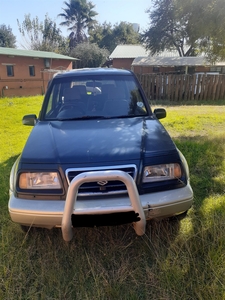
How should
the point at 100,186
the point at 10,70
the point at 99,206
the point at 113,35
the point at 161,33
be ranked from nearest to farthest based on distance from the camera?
the point at 99,206, the point at 100,186, the point at 10,70, the point at 161,33, the point at 113,35

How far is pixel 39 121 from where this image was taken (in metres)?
3.14

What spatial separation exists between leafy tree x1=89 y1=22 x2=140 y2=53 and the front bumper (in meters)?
47.2

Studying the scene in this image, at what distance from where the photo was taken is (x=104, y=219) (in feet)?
6.35

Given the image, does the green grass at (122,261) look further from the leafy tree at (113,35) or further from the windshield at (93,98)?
the leafy tree at (113,35)

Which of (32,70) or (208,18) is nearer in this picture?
(208,18)

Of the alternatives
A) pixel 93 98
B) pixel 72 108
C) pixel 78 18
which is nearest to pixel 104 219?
pixel 72 108

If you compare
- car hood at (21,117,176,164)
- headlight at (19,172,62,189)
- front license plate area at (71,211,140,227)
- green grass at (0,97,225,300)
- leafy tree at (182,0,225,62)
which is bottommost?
green grass at (0,97,225,300)

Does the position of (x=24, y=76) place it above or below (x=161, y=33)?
below

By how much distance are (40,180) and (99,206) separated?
0.60 meters

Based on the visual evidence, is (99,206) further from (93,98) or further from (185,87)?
(185,87)

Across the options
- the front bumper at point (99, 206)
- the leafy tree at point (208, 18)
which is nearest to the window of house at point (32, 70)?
the leafy tree at point (208, 18)

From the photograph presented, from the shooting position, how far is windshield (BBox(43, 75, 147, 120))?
3.20m

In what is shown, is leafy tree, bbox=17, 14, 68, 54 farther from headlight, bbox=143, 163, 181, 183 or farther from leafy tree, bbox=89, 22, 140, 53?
headlight, bbox=143, 163, 181, 183

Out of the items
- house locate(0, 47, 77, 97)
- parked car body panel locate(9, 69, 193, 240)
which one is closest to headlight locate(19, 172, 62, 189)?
parked car body panel locate(9, 69, 193, 240)
